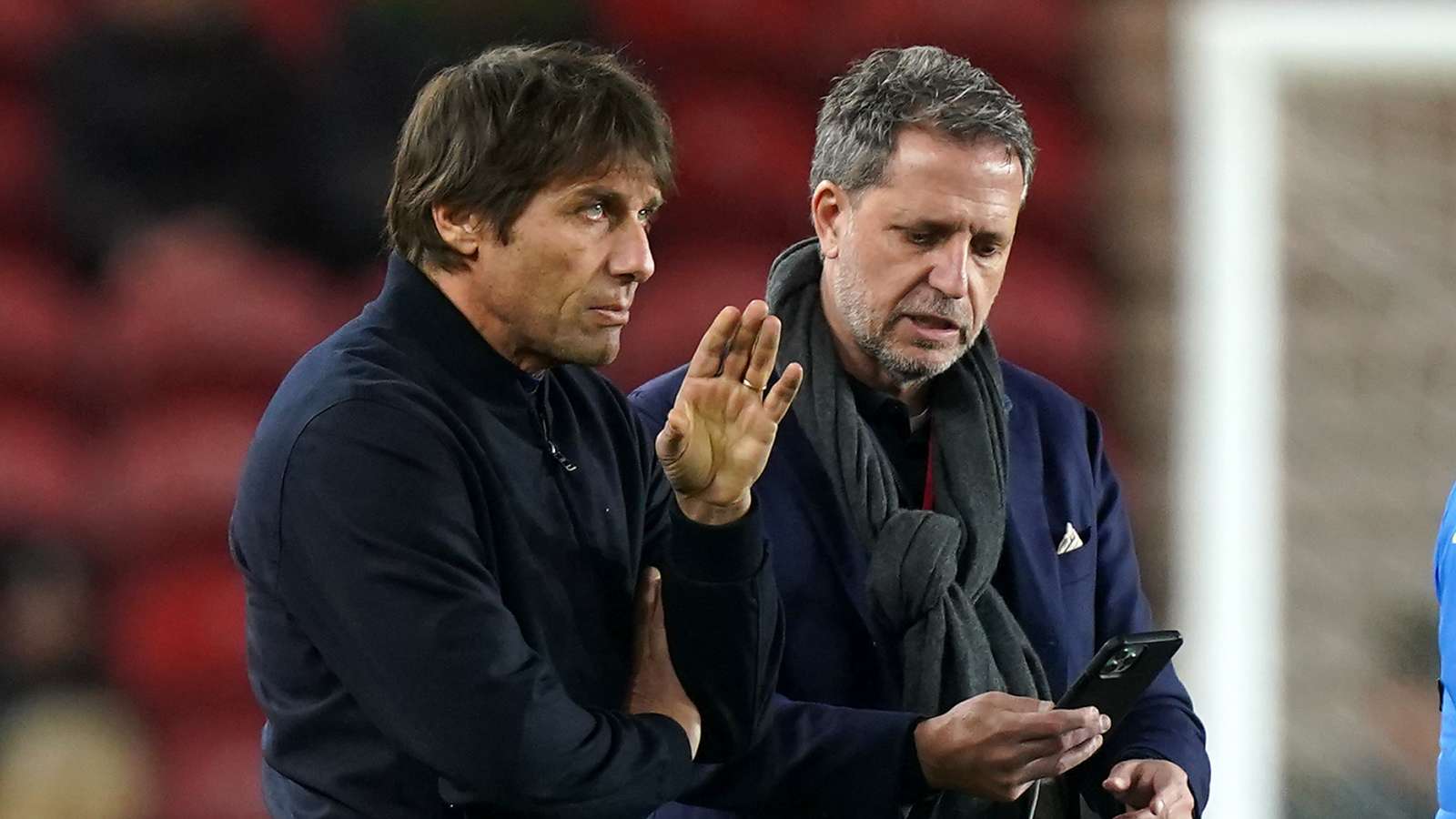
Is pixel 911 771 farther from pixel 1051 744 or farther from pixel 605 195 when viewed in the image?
pixel 605 195

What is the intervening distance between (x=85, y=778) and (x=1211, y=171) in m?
1.73

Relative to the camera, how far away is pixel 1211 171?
285 cm

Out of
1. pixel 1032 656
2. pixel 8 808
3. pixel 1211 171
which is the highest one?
pixel 1211 171

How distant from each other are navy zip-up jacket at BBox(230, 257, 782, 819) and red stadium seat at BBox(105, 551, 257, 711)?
1.21m

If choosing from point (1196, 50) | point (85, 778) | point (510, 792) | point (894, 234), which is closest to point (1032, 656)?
point (894, 234)

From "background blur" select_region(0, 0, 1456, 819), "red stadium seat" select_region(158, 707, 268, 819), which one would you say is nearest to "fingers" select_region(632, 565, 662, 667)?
"background blur" select_region(0, 0, 1456, 819)

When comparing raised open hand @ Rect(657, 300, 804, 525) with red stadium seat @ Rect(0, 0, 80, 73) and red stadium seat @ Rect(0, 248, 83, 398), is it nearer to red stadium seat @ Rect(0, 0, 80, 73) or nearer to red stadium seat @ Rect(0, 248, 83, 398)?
red stadium seat @ Rect(0, 248, 83, 398)

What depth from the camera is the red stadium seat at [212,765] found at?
2404 mm

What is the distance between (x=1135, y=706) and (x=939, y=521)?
0.25m

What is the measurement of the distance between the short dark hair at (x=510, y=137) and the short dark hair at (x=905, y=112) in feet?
0.82

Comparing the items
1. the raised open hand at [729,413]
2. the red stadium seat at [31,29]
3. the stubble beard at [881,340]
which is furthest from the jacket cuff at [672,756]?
the red stadium seat at [31,29]

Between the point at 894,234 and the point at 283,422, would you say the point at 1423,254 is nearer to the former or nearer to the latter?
the point at 894,234

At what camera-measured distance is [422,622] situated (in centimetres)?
116

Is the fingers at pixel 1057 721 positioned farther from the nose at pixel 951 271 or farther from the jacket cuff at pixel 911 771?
the nose at pixel 951 271
